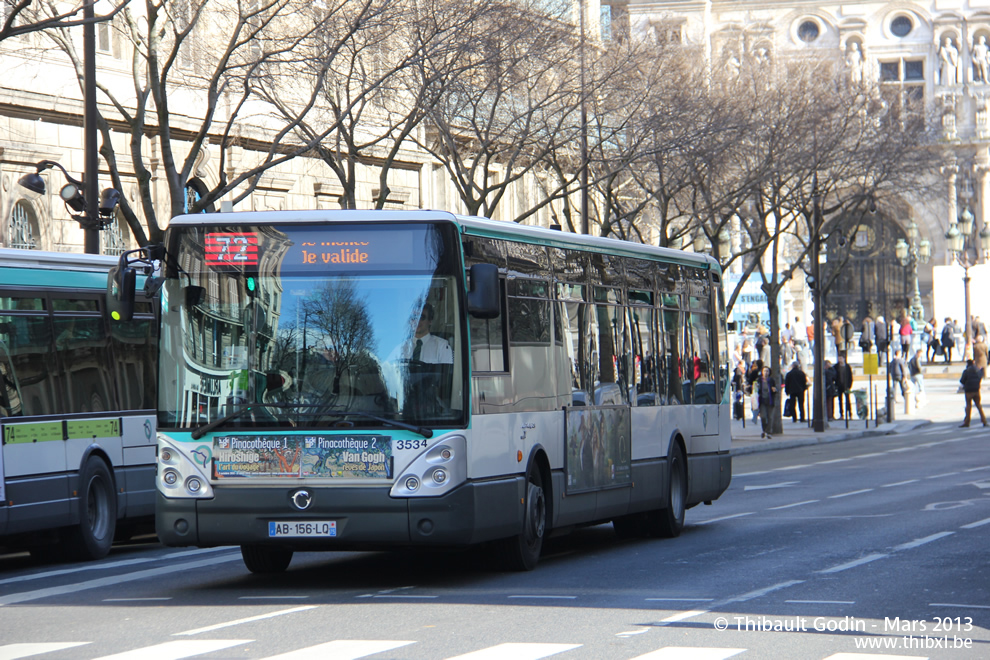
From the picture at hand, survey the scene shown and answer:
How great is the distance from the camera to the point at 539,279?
42.8ft

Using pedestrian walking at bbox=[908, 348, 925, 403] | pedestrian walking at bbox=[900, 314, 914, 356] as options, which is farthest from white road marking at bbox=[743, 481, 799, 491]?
pedestrian walking at bbox=[900, 314, 914, 356]

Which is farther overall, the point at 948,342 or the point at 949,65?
the point at 949,65

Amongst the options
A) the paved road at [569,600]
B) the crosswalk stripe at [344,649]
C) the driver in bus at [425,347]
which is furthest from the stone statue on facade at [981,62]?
the crosswalk stripe at [344,649]

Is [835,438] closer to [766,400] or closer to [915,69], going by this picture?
[766,400]

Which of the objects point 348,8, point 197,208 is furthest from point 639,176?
point 197,208

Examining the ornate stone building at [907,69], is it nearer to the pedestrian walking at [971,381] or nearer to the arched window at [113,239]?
the pedestrian walking at [971,381]

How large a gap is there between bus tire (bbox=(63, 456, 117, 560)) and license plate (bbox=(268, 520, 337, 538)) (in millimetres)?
3946

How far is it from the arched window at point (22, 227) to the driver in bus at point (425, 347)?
56.1 feet

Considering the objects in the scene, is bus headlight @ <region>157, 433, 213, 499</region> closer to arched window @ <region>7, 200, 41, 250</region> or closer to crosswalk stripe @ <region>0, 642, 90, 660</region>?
crosswalk stripe @ <region>0, 642, 90, 660</region>

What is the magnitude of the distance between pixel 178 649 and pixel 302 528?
8.21 feet

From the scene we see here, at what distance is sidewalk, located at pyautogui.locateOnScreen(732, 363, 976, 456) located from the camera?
37375mm

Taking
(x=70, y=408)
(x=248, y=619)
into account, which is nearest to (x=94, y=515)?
(x=70, y=408)

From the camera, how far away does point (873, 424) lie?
45.8m

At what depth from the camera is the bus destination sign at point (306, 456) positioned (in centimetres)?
1122
